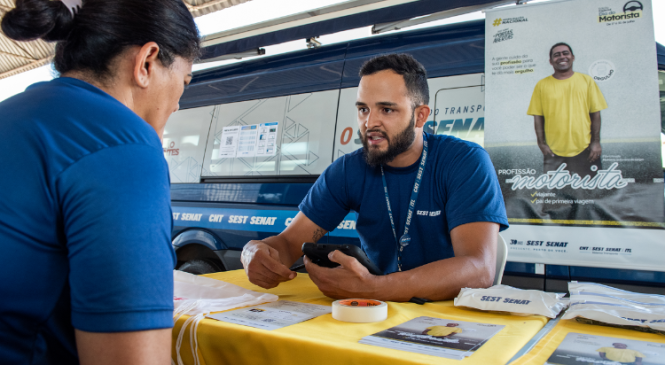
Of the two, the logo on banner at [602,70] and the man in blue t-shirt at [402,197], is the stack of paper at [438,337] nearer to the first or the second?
the man in blue t-shirt at [402,197]

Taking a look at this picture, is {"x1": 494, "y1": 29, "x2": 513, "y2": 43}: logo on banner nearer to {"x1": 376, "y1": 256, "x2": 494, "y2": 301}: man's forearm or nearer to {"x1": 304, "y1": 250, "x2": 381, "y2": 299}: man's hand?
{"x1": 376, "y1": 256, "x2": 494, "y2": 301}: man's forearm

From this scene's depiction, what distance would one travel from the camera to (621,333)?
3.03 feet

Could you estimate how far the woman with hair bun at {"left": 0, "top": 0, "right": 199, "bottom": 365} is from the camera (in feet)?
2.02

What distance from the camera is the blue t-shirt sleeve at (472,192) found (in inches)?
62.1

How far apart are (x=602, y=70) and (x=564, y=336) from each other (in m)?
2.21

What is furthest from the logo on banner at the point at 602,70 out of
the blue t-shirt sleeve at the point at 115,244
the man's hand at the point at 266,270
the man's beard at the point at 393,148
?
the blue t-shirt sleeve at the point at 115,244

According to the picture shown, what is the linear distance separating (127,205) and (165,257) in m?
0.11

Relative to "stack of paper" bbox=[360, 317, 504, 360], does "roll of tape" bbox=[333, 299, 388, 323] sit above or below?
above

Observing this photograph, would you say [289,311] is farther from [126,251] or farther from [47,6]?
[47,6]

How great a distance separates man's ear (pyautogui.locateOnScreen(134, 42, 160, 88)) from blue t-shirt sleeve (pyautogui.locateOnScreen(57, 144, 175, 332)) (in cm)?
29

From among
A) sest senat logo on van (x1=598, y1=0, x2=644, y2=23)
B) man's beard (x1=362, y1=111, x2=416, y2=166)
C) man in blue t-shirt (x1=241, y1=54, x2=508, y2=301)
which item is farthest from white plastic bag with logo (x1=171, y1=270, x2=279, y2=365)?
sest senat logo on van (x1=598, y1=0, x2=644, y2=23)

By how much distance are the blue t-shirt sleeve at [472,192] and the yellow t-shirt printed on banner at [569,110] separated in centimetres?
105

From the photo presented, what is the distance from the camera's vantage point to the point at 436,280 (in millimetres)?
1324

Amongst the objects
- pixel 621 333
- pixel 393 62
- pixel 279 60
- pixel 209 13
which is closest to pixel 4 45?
pixel 209 13
